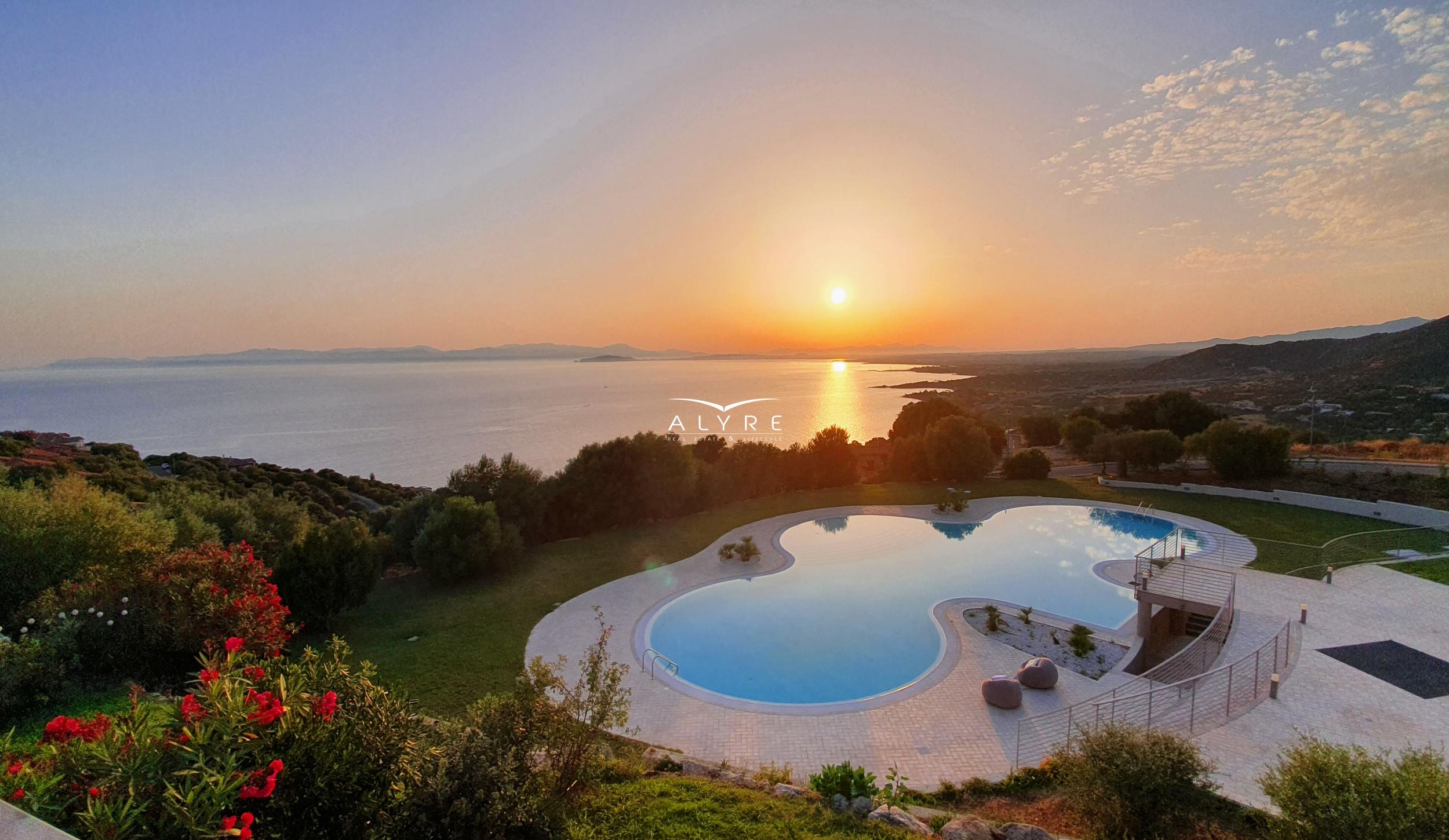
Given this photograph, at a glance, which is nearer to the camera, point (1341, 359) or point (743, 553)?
point (743, 553)

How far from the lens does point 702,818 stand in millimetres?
5941

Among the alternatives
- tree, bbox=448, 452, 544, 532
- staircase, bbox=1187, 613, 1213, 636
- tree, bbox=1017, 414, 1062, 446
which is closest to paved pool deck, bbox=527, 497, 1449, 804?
staircase, bbox=1187, 613, 1213, 636

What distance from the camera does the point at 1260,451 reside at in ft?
73.3

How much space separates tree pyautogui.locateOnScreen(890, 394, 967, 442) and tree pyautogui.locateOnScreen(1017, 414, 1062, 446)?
458 cm

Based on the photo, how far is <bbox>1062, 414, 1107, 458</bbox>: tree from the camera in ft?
103

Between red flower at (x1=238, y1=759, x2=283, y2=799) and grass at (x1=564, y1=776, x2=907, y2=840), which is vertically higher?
red flower at (x1=238, y1=759, x2=283, y2=799)

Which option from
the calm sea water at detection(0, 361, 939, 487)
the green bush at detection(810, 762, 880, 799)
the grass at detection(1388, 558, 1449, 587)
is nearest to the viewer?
the green bush at detection(810, 762, 880, 799)

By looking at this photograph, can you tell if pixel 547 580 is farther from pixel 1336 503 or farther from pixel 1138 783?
pixel 1336 503

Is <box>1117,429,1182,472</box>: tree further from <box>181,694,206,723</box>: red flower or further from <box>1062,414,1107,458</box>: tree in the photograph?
<box>181,694,206,723</box>: red flower

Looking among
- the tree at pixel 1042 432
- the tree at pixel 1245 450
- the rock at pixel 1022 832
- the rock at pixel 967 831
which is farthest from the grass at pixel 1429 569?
the tree at pixel 1042 432

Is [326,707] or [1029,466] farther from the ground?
[326,707]

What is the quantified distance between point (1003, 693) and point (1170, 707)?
222 cm

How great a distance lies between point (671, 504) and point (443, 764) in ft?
60.2

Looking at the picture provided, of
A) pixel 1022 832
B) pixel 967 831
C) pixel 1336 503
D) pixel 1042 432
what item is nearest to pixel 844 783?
pixel 967 831
